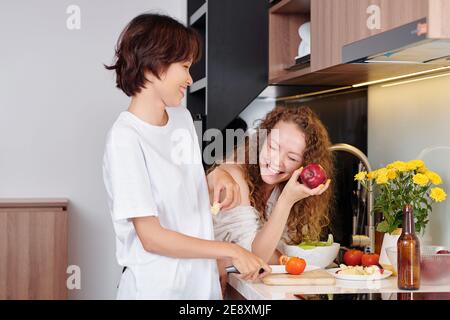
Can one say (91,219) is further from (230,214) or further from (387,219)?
(387,219)

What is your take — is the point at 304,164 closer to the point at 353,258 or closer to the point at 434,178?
the point at 353,258

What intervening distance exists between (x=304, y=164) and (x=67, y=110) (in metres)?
1.45

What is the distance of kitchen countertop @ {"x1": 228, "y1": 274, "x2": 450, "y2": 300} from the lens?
1.95 m

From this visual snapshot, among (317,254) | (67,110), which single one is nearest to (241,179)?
(317,254)

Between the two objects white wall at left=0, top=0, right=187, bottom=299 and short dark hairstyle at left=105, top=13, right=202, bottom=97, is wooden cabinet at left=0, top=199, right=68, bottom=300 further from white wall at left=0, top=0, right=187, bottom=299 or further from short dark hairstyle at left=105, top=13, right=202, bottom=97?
short dark hairstyle at left=105, top=13, right=202, bottom=97

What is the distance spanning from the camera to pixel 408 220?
197cm

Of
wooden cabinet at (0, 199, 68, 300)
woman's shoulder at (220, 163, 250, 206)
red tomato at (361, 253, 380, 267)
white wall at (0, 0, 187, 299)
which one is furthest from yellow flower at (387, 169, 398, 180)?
white wall at (0, 0, 187, 299)

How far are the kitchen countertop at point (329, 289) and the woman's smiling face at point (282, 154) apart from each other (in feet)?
1.53

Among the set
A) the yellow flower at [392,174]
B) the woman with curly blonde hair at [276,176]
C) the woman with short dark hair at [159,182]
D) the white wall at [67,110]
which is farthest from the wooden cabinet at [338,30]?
the white wall at [67,110]

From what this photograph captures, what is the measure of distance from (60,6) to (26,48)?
25cm

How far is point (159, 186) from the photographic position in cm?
198

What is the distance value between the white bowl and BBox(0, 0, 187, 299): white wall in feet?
4.54
